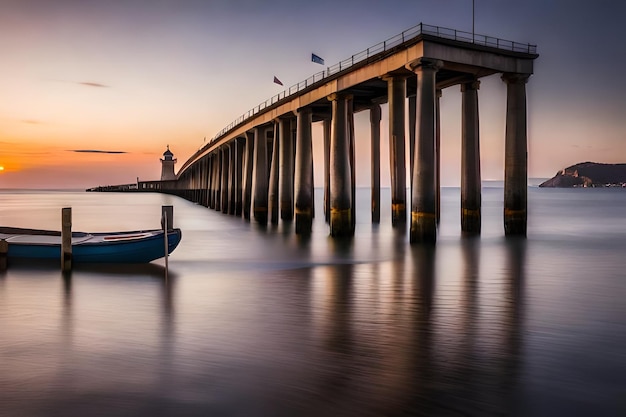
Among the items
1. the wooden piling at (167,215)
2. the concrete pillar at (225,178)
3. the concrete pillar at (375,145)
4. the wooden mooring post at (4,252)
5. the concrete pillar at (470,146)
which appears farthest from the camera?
the concrete pillar at (225,178)

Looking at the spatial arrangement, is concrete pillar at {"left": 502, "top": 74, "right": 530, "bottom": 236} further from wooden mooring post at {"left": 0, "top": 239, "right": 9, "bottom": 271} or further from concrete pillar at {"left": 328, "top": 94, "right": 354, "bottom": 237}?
wooden mooring post at {"left": 0, "top": 239, "right": 9, "bottom": 271}

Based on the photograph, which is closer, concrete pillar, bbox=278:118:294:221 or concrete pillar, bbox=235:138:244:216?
concrete pillar, bbox=278:118:294:221

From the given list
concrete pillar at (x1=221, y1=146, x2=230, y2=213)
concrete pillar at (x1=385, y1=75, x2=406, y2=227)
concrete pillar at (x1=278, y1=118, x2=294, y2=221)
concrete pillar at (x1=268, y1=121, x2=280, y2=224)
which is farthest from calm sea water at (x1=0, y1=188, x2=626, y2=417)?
concrete pillar at (x1=221, y1=146, x2=230, y2=213)

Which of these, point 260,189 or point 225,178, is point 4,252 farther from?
point 225,178

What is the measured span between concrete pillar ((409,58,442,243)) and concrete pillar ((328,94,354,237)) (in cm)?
652

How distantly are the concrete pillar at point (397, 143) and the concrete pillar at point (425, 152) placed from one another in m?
4.04

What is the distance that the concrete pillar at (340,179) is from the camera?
3206 centimetres

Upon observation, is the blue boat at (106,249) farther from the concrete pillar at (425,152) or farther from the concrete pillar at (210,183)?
the concrete pillar at (210,183)

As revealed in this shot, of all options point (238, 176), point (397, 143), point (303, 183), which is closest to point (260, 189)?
point (303, 183)

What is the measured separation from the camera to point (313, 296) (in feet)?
52.2

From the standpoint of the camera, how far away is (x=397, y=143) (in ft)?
110

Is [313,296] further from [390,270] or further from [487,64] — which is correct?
[487,64]

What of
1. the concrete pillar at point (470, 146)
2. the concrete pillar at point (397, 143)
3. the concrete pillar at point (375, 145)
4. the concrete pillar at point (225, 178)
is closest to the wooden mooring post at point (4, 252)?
the concrete pillar at point (397, 143)

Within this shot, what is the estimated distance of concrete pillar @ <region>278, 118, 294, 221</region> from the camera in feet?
141
